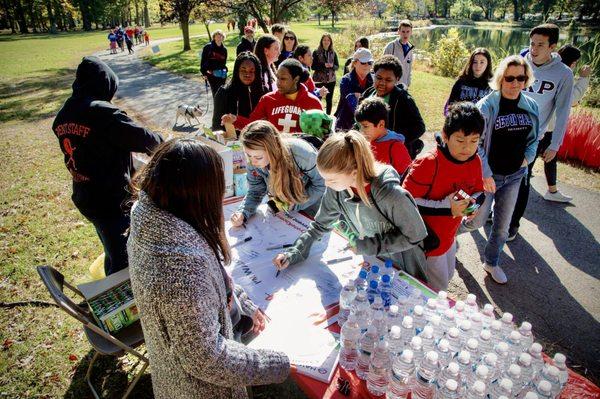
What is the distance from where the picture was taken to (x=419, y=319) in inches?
64.4

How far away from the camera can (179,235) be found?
3.90ft

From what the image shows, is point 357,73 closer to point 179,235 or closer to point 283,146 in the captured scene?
point 283,146

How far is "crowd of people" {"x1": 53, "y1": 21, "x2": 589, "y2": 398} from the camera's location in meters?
1.22

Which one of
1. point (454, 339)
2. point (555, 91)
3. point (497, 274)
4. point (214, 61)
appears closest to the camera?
point (454, 339)

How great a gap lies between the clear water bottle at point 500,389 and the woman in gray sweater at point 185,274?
91 centimetres

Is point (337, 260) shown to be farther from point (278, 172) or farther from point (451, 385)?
point (451, 385)

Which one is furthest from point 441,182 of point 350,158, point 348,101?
point 348,101

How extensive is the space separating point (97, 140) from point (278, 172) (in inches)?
53.7

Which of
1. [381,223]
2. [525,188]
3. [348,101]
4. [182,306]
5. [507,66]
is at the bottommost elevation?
[525,188]

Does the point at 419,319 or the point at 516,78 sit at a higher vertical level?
the point at 516,78

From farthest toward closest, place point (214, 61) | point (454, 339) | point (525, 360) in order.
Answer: point (214, 61) → point (454, 339) → point (525, 360)

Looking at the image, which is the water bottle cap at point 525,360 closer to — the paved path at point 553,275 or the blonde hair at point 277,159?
the blonde hair at point 277,159

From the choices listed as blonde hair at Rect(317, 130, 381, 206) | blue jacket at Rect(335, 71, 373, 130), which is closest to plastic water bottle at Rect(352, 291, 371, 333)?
blonde hair at Rect(317, 130, 381, 206)

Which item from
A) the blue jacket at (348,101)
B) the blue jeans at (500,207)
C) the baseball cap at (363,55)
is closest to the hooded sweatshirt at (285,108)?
the blue jacket at (348,101)
